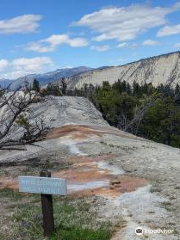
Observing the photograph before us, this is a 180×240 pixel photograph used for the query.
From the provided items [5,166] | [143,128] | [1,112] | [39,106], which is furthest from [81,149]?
[143,128]

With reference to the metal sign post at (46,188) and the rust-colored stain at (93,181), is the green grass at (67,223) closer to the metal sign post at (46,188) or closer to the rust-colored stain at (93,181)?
the metal sign post at (46,188)

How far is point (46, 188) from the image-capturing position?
798 centimetres

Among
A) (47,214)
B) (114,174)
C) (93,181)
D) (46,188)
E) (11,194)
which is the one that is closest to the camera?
(46,188)

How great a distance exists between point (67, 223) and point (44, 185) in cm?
118

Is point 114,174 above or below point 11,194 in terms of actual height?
above

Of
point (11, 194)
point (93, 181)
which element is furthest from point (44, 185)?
point (93, 181)

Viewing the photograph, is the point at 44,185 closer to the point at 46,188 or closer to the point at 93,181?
the point at 46,188

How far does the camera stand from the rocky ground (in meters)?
8.84

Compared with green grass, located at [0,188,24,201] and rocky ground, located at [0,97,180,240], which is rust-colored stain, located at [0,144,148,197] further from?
green grass, located at [0,188,24,201]

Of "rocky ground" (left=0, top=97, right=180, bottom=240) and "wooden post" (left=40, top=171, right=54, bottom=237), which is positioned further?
"rocky ground" (left=0, top=97, right=180, bottom=240)

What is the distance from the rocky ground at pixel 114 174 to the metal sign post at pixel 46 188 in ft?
3.96

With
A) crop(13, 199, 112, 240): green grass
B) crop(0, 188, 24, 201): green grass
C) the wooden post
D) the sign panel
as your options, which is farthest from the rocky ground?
the sign panel

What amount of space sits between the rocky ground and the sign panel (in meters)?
1.30

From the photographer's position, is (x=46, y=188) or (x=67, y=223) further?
(x=67, y=223)
